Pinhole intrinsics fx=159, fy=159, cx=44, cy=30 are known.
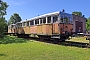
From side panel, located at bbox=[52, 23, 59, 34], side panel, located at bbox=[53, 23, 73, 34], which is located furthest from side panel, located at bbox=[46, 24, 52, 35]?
side panel, located at bbox=[53, 23, 73, 34]

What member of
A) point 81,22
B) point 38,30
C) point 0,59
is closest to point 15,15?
point 81,22

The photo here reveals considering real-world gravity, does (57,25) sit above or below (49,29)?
above

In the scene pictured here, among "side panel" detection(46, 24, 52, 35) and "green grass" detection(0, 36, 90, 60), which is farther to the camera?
"side panel" detection(46, 24, 52, 35)

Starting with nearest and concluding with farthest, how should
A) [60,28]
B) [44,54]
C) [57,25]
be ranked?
[44,54]
[60,28]
[57,25]

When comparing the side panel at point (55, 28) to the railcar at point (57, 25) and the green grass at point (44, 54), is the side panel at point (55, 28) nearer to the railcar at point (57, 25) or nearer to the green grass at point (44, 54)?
the railcar at point (57, 25)

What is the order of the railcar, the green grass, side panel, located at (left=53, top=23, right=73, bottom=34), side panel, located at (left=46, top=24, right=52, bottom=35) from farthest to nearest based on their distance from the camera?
side panel, located at (left=46, top=24, right=52, bottom=35) → the railcar → side panel, located at (left=53, top=23, right=73, bottom=34) → the green grass

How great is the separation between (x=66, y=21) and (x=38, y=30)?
16.2 feet

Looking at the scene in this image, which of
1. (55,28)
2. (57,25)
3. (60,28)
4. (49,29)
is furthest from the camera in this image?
(49,29)

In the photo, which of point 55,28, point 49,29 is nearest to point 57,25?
point 55,28

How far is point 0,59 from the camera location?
834 centimetres

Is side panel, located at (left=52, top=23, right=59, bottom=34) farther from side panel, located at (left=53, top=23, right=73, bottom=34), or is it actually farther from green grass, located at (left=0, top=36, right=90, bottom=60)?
green grass, located at (left=0, top=36, right=90, bottom=60)

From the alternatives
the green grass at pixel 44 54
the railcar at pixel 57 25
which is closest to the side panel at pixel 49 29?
the railcar at pixel 57 25

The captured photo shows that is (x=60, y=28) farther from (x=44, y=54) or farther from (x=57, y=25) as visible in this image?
(x=44, y=54)

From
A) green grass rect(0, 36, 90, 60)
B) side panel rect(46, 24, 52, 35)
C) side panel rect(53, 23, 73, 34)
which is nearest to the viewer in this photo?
green grass rect(0, 36, 90, 60)
